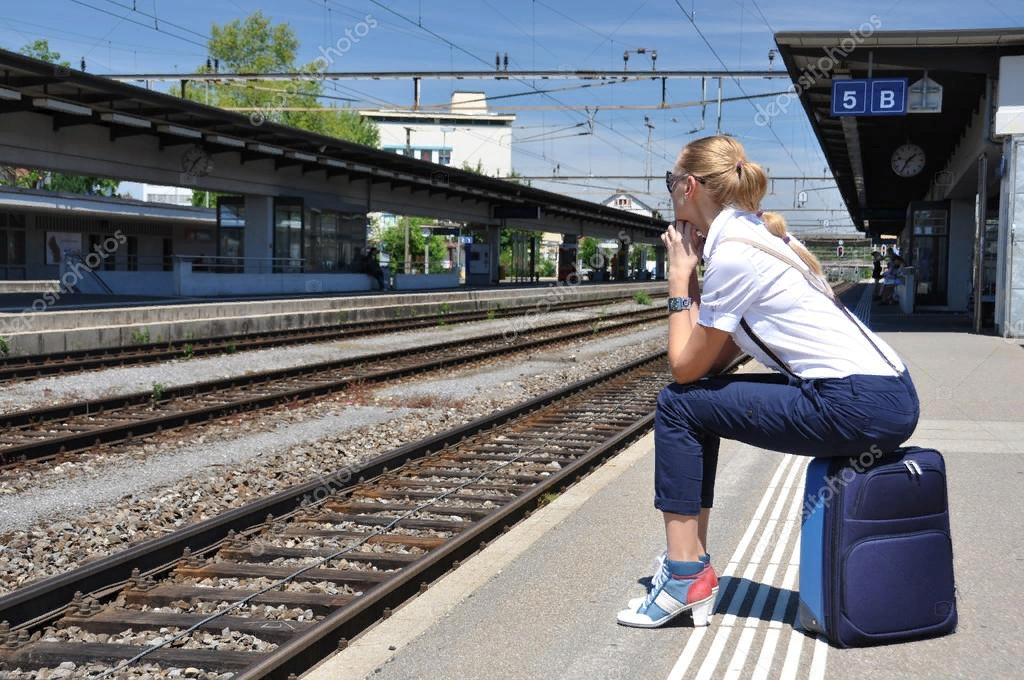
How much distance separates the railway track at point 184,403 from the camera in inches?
371

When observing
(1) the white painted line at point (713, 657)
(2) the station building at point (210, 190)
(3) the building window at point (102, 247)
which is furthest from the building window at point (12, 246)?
(1) the white painted line at point (713, 657)

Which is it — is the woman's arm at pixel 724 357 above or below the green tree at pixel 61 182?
below

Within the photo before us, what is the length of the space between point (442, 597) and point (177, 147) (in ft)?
93.4

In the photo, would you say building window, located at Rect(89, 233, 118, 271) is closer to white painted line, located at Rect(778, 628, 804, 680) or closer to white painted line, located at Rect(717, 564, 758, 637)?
white painted line, located at Rect(717, 564, 758, 637)

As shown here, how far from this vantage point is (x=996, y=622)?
4.21 meters

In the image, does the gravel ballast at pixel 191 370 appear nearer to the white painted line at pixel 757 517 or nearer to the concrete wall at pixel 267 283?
the white painted line at pixel 757 517

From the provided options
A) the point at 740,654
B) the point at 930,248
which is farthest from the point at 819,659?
the point at 930,248

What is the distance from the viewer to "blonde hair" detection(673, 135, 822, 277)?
4.00m

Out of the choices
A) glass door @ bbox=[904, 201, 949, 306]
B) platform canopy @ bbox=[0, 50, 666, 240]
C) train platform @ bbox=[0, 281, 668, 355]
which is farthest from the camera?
glass door @ bbox=[904, 201, 949, 306]

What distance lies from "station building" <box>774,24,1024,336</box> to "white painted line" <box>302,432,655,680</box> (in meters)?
15.8

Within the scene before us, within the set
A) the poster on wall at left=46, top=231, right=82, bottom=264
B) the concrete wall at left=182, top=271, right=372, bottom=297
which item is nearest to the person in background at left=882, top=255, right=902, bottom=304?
the concrete wall at left=182, top=271, right=372, bottom=297

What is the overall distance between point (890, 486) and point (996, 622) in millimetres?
896

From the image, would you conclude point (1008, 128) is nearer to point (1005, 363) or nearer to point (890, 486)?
point (1005, 363)

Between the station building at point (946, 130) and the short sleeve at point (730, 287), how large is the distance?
17.6m
